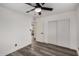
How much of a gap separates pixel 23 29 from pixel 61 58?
0.83 m

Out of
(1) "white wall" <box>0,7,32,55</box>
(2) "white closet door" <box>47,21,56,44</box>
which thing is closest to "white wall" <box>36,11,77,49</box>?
(2) "white closet door" <box>47,21,56,44</box>

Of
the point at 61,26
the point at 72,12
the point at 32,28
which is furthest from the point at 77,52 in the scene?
the point at 32,28

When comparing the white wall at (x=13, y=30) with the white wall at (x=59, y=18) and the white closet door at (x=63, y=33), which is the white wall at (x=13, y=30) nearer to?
the white wall at (x=59, y=18)

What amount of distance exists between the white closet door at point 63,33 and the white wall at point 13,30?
0.56 metres

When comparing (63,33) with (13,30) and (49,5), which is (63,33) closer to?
(49,5)

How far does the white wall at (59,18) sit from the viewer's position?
1.14 m

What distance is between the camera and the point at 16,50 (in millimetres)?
1190

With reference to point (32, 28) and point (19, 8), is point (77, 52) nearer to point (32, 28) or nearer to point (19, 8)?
point (32, 28)

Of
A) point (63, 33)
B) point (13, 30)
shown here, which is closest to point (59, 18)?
point (63, 33)

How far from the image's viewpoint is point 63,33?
3.92ft

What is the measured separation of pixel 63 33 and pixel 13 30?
36.5 inches

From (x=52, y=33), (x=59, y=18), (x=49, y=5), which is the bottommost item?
(x=52, y=33)

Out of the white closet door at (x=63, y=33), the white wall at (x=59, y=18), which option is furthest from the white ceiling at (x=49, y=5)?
the white closet door at (x=63, y=33)

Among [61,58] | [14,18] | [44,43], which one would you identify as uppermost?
[14,18]
